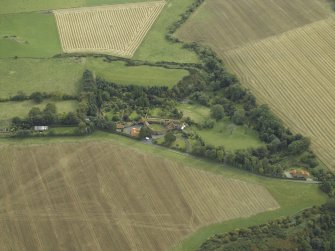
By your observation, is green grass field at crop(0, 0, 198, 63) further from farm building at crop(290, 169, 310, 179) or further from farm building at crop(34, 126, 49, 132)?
farm building at crop(290, 169, 310, 179)

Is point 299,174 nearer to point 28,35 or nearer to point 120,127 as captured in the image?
point 120,127

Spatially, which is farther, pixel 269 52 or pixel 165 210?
pixel 269 52

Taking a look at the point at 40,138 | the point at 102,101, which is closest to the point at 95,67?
the point at 102,101

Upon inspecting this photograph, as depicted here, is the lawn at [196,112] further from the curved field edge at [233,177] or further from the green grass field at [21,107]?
the green grass field at [21,107]

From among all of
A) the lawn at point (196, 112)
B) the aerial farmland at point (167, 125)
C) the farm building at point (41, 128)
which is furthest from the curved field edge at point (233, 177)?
the lawn at point (196, 112)

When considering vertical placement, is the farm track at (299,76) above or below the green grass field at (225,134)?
above

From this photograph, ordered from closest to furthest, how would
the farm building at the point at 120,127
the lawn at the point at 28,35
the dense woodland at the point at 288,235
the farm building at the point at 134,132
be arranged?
the dense woodland at the point at 288,235 → the farm building at the point at 134,132 → the farm building at the point at 120,127 → the lawn at the point at 28,35

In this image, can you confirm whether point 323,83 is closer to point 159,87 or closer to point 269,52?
point 269,52
